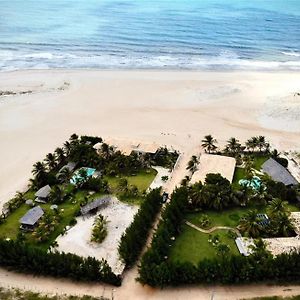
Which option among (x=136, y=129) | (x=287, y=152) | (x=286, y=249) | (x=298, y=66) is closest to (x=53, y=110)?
(x=136, y=129)

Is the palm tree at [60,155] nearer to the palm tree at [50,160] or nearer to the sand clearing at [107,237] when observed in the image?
the palm tree at [50,160]

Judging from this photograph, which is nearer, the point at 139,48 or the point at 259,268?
the point at 259,268

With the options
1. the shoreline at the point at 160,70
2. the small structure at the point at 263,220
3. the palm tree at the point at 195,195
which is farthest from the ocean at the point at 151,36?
the small structure at the point at 263,220

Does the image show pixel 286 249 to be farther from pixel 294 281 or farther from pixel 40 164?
pixel 40 164

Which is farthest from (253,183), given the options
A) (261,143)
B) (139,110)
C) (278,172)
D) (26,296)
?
(139,110)

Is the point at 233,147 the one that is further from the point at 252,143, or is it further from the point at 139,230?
the point at 139,230
